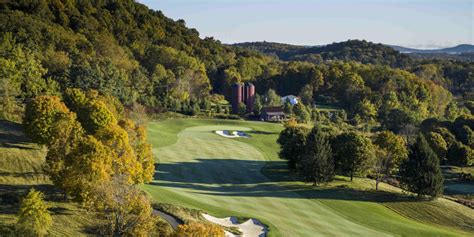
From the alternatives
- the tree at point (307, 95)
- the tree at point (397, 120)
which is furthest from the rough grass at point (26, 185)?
the tree at point (307, 95)

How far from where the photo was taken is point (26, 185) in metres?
38.3

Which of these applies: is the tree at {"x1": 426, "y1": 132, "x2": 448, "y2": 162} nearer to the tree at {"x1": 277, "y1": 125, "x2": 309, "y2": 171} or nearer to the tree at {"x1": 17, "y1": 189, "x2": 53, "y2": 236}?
the tree at {"x1": 277, "y1": 125, "x2": 309, "y2": 171}

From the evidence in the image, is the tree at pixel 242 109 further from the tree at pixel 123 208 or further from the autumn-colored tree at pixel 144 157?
the tree at pixel 123 208

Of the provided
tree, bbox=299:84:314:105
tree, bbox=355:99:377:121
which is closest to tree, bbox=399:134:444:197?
tree, bbox=355:99:377:121

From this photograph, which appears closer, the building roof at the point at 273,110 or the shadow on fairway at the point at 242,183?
the shadow on fairway at the point at 242,183

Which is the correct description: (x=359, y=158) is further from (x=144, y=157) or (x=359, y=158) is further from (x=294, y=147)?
(x=144, y=157)

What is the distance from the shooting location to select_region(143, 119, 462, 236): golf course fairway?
Result: 4347 cm

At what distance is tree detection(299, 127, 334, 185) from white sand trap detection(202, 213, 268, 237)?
1741 centimetres

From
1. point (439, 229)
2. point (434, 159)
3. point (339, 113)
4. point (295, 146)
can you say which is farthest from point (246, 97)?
point (439, 229)

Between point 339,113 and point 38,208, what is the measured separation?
95667mm

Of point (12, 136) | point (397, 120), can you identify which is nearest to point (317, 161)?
point (12, 136)

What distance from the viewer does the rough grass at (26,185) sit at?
33188 millimetres

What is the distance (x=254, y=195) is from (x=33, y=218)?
87.1 ft

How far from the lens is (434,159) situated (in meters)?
55.9
